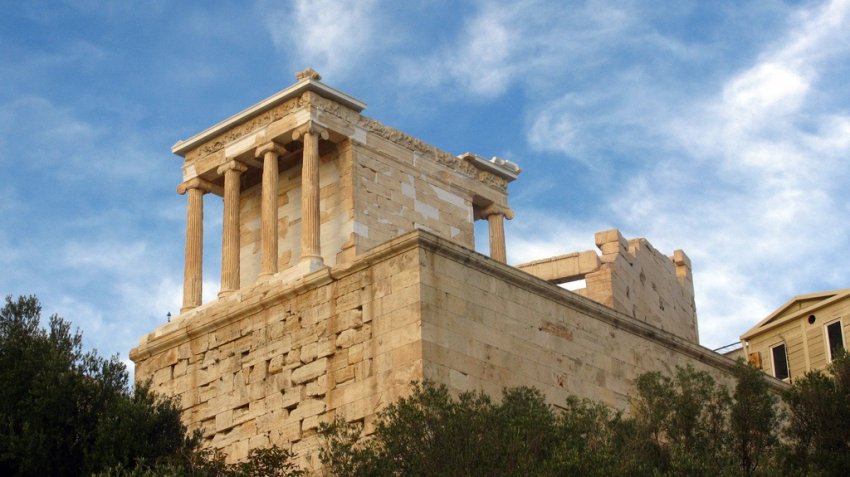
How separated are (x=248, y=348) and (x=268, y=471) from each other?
3.62 metres

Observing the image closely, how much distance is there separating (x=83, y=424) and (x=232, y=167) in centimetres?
1174

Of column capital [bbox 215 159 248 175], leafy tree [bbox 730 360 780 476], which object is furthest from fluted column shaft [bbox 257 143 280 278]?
leafy tree [bbox 730 360 780 476]

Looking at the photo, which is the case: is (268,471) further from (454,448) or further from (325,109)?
(325,109)

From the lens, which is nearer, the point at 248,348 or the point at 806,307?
the point at 248,348

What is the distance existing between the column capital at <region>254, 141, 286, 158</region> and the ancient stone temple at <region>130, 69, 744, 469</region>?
4 centimetres

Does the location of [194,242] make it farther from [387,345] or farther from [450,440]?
[450,440]

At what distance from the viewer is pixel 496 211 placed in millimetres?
32812

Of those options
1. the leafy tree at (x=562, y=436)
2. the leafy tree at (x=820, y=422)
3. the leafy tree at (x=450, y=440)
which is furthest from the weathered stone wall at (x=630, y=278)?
the leafy tree at (x=450, y=440)

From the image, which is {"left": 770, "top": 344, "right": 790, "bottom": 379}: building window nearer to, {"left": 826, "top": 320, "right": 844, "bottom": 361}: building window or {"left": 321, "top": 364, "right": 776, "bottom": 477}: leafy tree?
{"left": 826, "top": 320, "right": 844, "bottom": 361}: building window

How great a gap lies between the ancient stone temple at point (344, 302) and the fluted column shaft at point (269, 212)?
4cm

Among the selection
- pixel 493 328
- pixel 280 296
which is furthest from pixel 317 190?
pixel 493 328

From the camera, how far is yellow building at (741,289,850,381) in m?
32.6

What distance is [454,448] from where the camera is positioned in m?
17.5

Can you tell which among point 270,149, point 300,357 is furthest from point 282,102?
point 300,357
